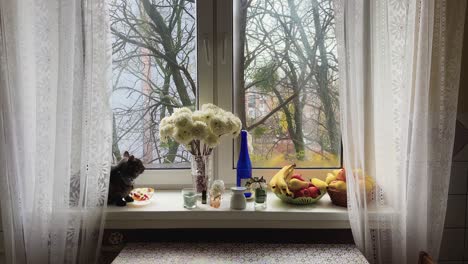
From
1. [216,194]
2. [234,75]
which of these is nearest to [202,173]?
[216,194]

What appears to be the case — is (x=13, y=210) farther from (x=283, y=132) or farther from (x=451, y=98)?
(x=451, y=98)

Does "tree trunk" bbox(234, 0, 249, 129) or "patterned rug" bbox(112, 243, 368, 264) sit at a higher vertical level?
"tree trunk" bbox(234, 0, 249, 129)

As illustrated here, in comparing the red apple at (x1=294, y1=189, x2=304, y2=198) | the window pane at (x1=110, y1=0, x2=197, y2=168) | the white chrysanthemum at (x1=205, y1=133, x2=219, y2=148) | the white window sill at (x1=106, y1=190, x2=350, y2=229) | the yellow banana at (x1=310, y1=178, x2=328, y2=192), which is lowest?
the white window sill at (x1=106, y1=190, x2=350, y2=229)

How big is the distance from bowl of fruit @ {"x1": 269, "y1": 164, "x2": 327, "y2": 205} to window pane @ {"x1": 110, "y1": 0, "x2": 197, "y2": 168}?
0.44 metres

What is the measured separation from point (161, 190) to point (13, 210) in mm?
570

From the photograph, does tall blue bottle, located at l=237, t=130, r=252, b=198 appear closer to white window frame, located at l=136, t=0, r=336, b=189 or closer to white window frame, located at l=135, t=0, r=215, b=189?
white window frame, located at l=136, t=0, r=336, b=189

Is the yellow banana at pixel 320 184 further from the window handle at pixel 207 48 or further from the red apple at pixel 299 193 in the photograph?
the window handle at pixel 207 48

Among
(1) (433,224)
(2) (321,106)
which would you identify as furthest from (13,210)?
(1) (433,224)

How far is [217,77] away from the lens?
5.42ft

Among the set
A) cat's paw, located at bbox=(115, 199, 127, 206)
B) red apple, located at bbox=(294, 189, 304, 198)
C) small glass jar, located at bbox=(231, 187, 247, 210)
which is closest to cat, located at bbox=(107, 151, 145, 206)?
cat's paw, located at bbox=(115, 199, 127, 206)

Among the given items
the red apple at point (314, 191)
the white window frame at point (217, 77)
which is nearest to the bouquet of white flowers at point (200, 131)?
the white window frame at point (217, 77)

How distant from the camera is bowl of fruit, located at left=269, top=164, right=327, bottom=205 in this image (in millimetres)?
1507

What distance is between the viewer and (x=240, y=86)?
1.68m

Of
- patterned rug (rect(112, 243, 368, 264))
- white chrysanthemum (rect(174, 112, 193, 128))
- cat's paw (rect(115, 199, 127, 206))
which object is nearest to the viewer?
patterned rug (rect(112, 243, 368, 264))
